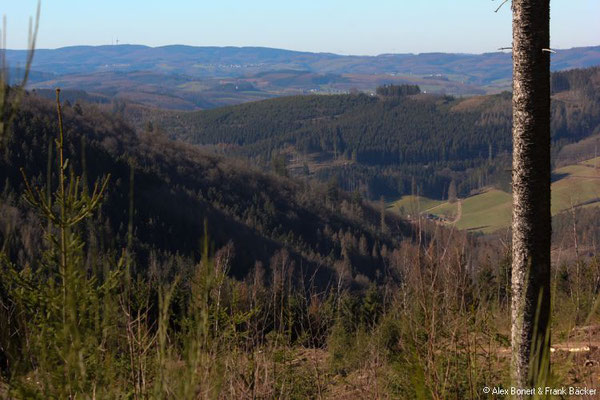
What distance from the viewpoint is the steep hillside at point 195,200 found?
60.5 m

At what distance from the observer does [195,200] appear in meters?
72.6

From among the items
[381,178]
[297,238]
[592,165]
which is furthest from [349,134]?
[297,238]

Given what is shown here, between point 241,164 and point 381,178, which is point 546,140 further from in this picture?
point 381,178

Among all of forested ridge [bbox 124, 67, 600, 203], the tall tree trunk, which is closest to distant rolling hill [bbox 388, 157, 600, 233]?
forested ridge [bbox 124, 67, 600, 203]

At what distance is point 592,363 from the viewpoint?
6.52 m

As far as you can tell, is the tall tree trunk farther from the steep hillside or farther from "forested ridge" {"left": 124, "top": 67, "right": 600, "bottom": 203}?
"forested ridge" {"left": 124, "top": 67, "right": 600, "bottom": 203}

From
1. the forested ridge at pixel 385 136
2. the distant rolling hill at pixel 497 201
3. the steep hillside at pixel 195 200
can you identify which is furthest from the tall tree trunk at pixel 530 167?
the forested ridge at pixel 385 136

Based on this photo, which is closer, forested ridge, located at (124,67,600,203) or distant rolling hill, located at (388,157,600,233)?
distant rolling hill, located at (388,157,600,233)

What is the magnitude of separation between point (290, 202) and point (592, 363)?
7961 centimetres

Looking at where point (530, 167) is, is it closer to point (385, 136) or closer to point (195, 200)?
point (195, 200)

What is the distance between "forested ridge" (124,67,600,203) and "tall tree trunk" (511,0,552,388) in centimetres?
14580

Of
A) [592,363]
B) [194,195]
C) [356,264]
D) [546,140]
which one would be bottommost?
[356,264]

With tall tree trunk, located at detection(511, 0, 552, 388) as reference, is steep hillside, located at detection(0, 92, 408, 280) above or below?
below

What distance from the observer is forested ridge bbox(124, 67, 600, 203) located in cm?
16250
